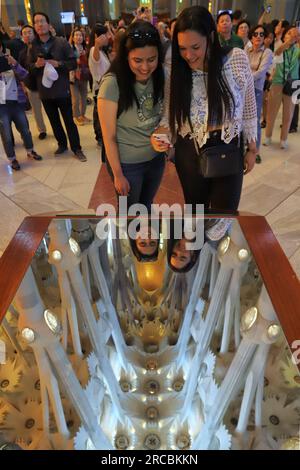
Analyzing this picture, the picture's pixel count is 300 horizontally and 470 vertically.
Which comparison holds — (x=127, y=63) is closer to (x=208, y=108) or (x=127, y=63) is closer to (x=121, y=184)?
(x=208, y=108)

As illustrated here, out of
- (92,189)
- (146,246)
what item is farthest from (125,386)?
(92,189)

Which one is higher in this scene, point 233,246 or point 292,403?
point 233,246

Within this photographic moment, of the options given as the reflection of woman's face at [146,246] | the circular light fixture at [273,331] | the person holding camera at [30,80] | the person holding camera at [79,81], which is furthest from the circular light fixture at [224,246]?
the person holding camera at [79,81]

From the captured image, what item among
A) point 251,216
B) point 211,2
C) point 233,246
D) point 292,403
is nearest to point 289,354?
point 292,403

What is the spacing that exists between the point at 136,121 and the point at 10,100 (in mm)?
2078


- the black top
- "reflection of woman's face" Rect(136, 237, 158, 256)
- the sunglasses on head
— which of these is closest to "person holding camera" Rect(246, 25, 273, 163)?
the black top

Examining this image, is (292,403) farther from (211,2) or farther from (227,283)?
(211,2)

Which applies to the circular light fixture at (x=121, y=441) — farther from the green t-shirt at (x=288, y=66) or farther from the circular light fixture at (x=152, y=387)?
the green t-shirt at (x=288, y=66)

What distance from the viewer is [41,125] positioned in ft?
13.0

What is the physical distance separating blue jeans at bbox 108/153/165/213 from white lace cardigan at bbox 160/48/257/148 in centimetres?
24

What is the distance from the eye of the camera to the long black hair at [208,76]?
108 centimetres

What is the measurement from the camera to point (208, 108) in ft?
3.97
